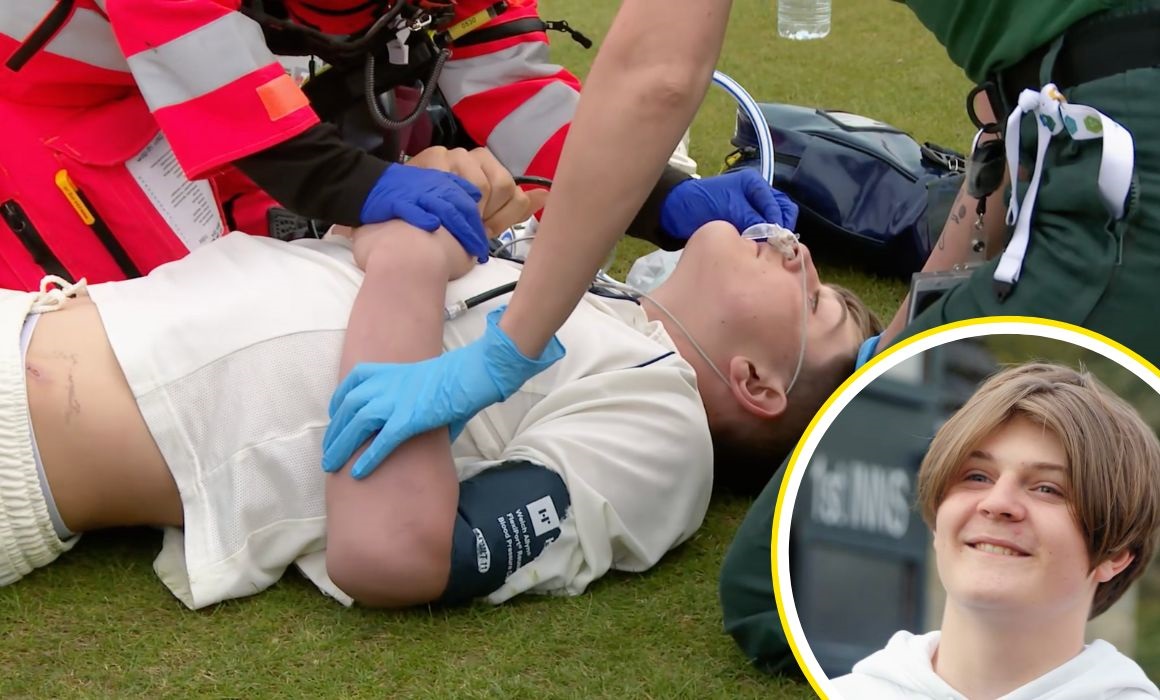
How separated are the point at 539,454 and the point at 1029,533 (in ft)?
3.11

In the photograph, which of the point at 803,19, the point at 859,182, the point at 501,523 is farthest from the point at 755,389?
the point at 803,19

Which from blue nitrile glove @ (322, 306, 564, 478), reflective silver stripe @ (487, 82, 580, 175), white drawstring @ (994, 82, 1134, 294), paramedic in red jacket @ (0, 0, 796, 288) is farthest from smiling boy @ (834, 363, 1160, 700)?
reflective silver stripe @ (487, 82, 580, 175)

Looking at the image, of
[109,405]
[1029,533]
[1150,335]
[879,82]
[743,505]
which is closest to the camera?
[1029,533]

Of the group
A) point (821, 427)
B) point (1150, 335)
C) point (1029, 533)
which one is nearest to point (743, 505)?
point (1150, 335)

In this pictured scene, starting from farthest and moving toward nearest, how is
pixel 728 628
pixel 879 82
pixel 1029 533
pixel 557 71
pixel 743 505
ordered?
pixel 879 82, pixel 557 71, pixel 743 505, pixel 728 628, pixel 1029 533

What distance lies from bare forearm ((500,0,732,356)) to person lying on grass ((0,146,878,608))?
213mm

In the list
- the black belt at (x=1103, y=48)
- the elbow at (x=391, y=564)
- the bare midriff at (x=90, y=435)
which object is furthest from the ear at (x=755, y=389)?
the bare midriff at (x=90, y=435)

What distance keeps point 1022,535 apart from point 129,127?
175 cm

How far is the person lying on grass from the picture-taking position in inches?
75.1

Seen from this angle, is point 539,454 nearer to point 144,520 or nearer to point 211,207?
point 144,520

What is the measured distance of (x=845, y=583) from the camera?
132cm

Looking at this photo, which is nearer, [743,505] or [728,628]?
[728,628]

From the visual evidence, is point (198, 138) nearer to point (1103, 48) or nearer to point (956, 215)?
point (956, 215)

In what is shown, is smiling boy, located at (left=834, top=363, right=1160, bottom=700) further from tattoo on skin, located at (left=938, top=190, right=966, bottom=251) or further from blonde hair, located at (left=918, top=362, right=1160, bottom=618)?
tattoo on skin, located at (left=938, top=190, right=966, bottom=251)
